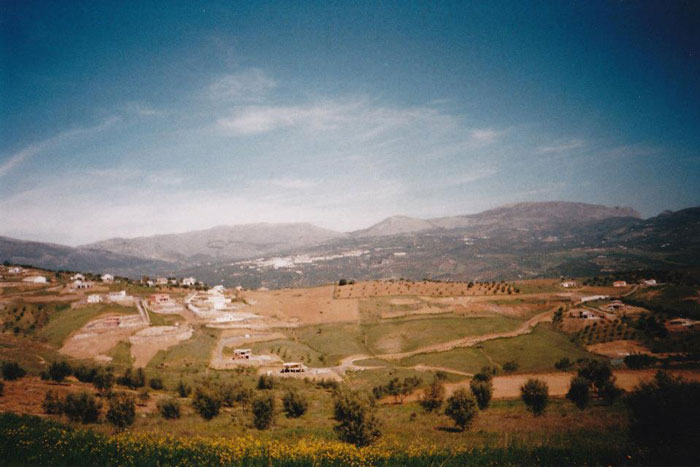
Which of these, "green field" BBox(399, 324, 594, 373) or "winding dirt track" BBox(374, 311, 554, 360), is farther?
"winding dirt track" BBox(374, 311, 554, 360)

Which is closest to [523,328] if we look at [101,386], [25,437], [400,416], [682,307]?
[682,307]

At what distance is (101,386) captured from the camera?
40.7 m

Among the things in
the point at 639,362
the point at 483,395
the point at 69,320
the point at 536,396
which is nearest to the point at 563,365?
the point at 639,362

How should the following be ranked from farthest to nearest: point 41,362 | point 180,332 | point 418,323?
point 418,323 < point 180,332 < point 41,362

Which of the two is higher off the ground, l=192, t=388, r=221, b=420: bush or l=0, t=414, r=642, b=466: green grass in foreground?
l=0, t=414, r=642, b=466: green grass in foreground

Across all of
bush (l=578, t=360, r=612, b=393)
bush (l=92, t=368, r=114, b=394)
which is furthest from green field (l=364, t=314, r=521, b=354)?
bush (l=92, t=368, r=114, b=394)

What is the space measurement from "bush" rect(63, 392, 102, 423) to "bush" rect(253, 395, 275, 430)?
13.0m

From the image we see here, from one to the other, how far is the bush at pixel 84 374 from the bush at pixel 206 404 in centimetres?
2375

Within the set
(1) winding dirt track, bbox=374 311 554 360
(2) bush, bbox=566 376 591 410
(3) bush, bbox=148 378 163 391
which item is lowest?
(1) winding dirt track, bbox=374 311 554 360

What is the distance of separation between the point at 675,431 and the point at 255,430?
90.5ft

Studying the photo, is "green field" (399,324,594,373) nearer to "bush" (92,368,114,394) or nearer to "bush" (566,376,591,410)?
"bush" (566,376,591,410)

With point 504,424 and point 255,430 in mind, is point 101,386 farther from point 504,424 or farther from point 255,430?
point 504,424

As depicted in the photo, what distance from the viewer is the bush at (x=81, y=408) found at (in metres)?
26.9

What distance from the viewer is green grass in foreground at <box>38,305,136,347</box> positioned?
2933 inches
